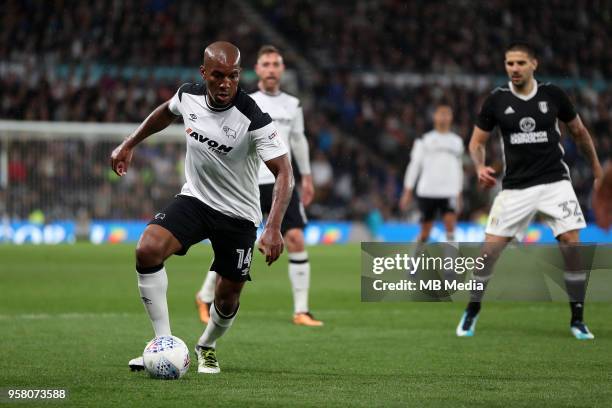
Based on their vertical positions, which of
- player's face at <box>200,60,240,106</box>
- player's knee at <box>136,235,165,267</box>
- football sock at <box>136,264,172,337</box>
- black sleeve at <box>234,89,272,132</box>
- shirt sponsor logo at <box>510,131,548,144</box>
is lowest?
football sock at <box>136,264,172,337</box>

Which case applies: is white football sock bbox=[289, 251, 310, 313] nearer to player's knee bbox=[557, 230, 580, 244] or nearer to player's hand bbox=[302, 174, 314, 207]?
player's hand bbox=[302, 174, 314, 207]

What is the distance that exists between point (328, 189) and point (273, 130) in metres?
22.2

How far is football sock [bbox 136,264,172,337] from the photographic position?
22.6ft

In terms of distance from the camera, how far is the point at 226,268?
7105 mm

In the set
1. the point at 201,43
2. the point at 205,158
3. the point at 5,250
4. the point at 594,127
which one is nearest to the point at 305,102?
the point at 201,43

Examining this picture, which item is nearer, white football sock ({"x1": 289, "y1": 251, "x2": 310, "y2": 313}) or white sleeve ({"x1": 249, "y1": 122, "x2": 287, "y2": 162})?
white sleeve ({"x1": 249, "y1": 122, "x2": 287, "y2": 162})

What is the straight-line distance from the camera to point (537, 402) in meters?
5.91

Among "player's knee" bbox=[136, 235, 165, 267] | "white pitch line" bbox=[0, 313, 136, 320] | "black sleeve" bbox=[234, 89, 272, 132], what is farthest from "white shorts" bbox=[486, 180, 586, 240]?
"white pitch line" bbox=[0, 313, 136, 320]

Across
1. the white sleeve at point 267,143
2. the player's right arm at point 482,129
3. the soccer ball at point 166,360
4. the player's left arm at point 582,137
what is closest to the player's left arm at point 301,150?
the player's right arm at point 482,129

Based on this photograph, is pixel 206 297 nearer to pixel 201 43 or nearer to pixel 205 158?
pixel 205 158

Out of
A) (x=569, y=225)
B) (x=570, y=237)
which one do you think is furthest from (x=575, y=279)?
(x=569, y=225)

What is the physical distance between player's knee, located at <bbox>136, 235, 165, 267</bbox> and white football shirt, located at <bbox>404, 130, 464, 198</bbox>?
10264 millimetres

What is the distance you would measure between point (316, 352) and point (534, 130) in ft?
9.48

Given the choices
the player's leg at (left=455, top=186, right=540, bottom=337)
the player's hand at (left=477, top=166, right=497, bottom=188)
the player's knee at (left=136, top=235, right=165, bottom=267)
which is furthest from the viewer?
the player's leg at (left=455, top=186, right=540, bottom=337)
